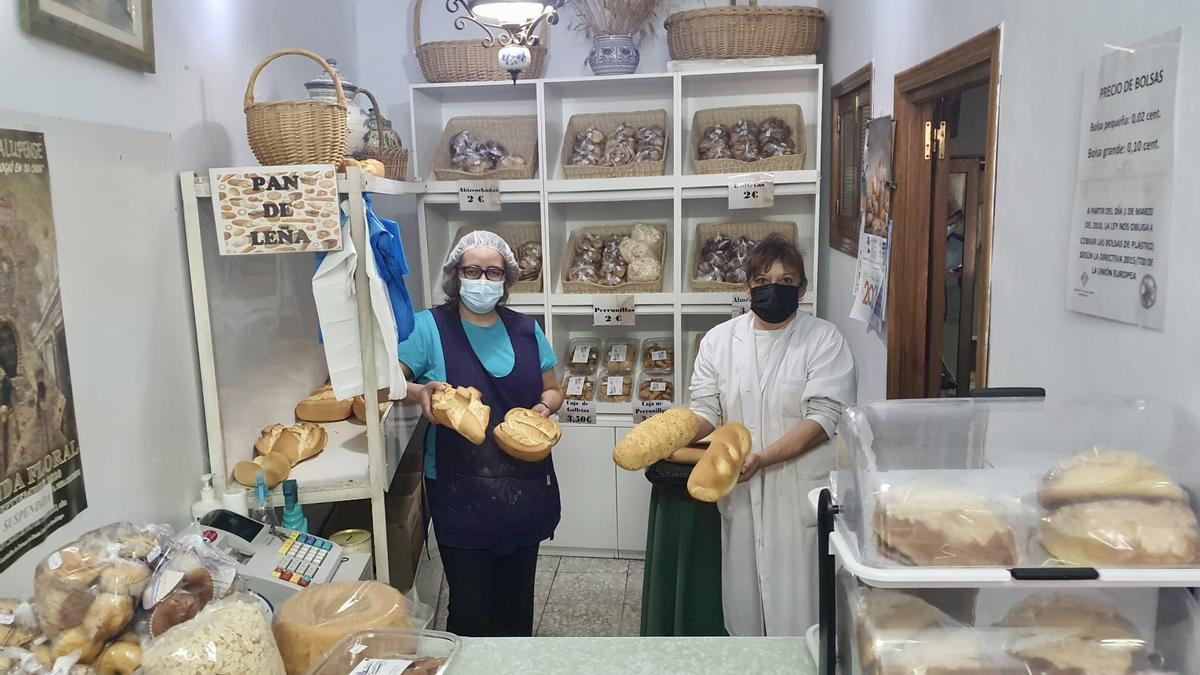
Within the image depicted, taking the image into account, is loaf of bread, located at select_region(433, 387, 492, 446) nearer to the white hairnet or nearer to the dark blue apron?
the dark blue apron

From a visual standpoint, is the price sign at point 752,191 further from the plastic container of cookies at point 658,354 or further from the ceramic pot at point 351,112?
the ceramic pot at point 351,112

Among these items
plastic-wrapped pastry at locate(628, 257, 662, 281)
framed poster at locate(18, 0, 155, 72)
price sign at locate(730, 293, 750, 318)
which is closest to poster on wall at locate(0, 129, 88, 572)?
framed poster at locate(18, 0, 155, 72)

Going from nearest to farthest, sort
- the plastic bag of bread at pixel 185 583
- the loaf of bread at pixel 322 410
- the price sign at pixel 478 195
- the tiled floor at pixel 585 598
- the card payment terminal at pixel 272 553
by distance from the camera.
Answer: the plastic bag of bread at pixel 185 583
the card payment terminal at pixel 272 553
the loaf of bread at pixel 322 410
the tiled floor at pixel 585 598
the price sign at pixel 478 195

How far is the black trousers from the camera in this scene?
2.20 m

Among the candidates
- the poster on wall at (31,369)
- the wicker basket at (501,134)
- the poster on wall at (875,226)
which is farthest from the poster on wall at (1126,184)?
the wicker basket at (501,134)

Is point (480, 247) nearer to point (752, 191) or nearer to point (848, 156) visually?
point (752, 191)

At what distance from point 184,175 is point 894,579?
1.64 meters

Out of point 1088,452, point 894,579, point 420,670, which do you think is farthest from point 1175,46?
point 420,670

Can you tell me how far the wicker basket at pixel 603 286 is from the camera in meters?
3.13

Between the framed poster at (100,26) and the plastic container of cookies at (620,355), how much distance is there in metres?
2.06

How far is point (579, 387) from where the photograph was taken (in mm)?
3232

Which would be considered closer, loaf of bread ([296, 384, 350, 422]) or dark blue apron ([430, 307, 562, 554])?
dark blue apron ([430, 307, 562, 554])

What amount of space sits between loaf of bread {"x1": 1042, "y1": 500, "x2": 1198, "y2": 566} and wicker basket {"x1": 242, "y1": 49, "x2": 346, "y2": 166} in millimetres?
1581

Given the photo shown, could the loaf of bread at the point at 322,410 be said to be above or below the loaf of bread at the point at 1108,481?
below
